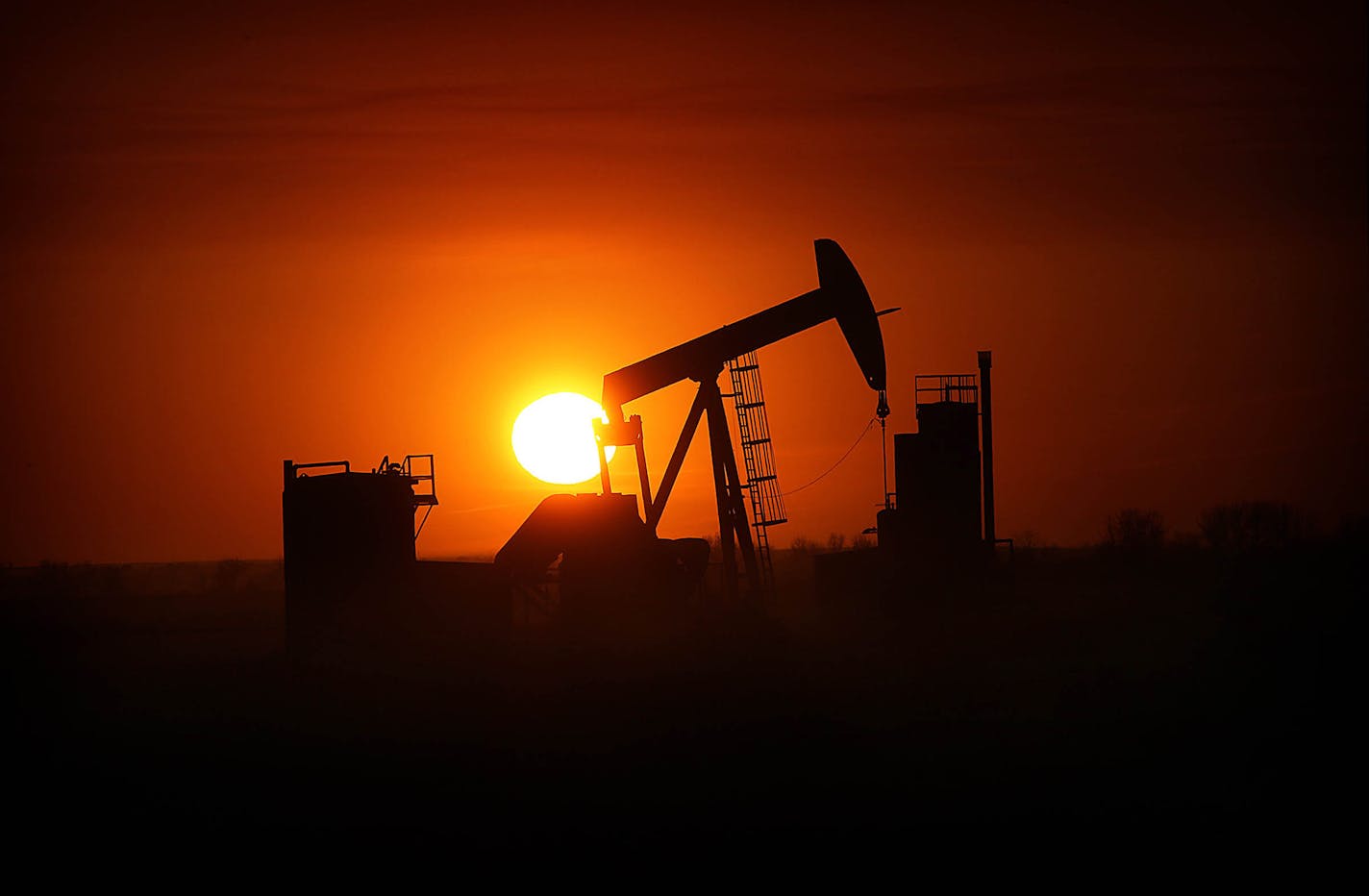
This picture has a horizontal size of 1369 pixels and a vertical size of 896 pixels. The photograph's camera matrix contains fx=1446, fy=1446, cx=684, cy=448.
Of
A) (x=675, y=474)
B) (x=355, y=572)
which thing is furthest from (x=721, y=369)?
(x=355, y=572)

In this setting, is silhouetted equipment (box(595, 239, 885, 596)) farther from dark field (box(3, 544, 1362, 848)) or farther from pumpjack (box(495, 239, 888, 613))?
dark field (box(3, 544, 1362, 848))

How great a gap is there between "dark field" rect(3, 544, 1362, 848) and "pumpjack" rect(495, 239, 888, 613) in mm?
1668

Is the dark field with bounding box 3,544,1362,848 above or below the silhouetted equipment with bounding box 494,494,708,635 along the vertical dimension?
below

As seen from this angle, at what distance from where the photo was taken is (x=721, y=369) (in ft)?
84.5

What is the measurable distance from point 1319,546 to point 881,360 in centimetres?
3243

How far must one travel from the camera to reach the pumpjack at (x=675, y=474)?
24.9 metres

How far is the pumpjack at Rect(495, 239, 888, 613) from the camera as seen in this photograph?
24.9 meters

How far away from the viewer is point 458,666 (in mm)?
22500

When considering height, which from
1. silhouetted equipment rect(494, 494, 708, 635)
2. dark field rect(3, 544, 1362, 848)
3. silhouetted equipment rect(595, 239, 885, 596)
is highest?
silhouetted equipment rect(595, 239, 885, 596)

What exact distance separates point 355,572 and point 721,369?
7.26m

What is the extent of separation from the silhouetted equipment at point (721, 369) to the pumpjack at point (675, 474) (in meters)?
0.02

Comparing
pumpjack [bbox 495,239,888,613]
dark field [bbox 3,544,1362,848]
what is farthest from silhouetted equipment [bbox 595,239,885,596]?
dark field [bbox 3,544,1362,848]

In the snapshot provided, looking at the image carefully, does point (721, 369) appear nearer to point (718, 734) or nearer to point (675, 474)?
point (675, 474)

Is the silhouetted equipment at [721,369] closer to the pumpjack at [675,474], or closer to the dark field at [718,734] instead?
the pumpjack at [675,474]
